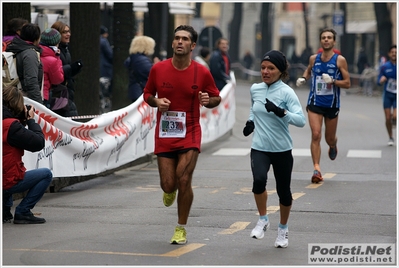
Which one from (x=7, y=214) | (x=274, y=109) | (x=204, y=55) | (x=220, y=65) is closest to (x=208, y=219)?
(x=7, y=214)

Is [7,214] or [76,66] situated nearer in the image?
[7,214]

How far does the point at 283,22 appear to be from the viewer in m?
76.8

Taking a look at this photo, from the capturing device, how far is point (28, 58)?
36.6ft

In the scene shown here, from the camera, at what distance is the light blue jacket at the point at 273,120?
8.38 m

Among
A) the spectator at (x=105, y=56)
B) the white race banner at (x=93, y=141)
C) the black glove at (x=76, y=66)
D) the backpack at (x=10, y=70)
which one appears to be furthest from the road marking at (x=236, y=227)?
the spectator at (x=105, y=56)

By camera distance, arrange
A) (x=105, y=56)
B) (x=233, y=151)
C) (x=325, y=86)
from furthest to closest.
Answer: (x=105, y=56) < (x=233, y=151) < (x=325, y=86)

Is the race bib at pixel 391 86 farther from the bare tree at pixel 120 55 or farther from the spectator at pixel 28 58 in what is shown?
the spectator at pixel 28 58

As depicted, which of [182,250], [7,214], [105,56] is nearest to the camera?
[182,250]

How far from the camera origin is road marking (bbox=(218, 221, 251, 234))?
29.9ft

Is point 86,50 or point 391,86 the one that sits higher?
point 86,50

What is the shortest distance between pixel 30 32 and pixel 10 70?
474 mm

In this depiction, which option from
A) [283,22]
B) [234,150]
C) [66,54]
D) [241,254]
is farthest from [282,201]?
[283,22]

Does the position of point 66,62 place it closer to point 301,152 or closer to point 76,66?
point 76,66

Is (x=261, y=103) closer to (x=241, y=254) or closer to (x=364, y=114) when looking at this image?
(x=241, y=254)
